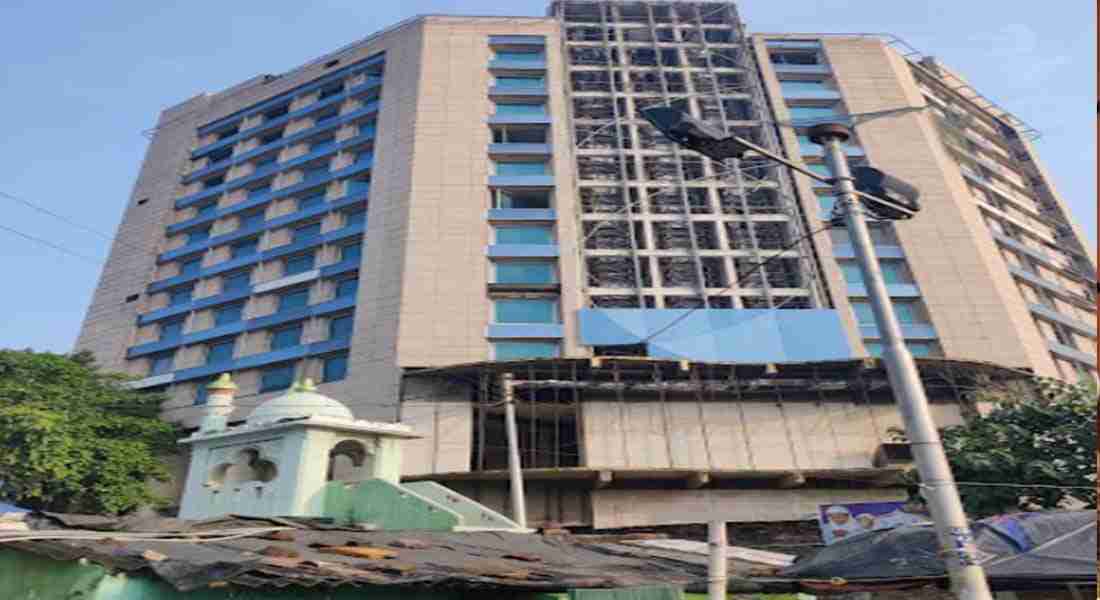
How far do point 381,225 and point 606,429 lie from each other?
18.1 m

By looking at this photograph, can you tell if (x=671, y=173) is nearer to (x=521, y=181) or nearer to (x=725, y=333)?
(x=521, y=181)

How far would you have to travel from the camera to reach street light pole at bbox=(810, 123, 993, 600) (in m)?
5.12

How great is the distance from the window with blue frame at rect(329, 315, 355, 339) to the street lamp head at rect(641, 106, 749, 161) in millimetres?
30388

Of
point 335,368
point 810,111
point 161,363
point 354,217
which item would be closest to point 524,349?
point 335,368

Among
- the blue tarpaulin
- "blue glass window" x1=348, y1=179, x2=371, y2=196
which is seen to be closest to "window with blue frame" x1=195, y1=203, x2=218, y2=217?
"blue glass window" x1=348, y1=179, x2=371, y2=196

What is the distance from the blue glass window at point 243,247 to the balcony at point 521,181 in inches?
623

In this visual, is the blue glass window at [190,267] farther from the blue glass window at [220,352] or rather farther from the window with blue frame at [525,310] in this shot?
the window with blue frame at [525,310]

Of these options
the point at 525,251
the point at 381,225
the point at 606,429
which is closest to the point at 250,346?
the point at 381,225

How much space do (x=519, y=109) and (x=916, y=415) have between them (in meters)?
39.1

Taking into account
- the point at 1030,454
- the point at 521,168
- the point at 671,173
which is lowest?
the point at 1030,454

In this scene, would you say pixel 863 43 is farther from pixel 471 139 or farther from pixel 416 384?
pixel 416 384

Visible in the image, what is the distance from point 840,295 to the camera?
3438 centimetres

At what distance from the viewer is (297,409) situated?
18.2m

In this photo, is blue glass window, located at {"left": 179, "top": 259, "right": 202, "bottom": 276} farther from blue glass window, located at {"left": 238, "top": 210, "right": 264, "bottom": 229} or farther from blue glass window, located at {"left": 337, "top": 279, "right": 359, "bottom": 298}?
blue glass window, located at {"left": 337, "top": 279, "right": 359, "bottom": 298}
